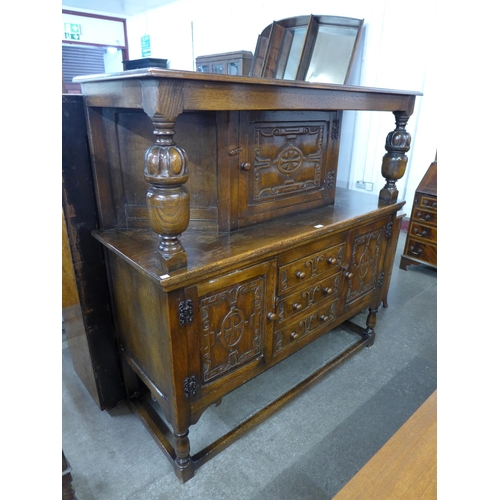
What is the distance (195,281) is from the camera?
1.27 m

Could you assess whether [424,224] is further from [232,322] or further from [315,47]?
[232,322]

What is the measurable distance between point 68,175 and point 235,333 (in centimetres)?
92

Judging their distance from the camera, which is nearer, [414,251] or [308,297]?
[308,297]

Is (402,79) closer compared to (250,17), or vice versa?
(402,79)

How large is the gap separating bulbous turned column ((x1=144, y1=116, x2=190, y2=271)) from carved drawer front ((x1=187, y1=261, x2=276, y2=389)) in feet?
0.61

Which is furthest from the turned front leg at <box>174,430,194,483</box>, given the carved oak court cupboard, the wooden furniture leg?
the wooden furniture leg

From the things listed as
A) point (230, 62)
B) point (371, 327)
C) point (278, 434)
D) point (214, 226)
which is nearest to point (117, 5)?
point (230, 62)

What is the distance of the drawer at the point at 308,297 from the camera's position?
5.63ft

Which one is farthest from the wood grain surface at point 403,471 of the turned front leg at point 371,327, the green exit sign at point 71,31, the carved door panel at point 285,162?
the green exit sign at point 71,31

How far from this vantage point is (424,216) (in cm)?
322

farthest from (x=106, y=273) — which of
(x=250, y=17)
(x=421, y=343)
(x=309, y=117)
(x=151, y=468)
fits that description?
(x=250, y=17)

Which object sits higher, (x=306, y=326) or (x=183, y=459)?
(x=306, y=326)

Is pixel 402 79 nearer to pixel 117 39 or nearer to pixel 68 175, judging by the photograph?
pixel 68 175

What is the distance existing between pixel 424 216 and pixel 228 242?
7.81ft
